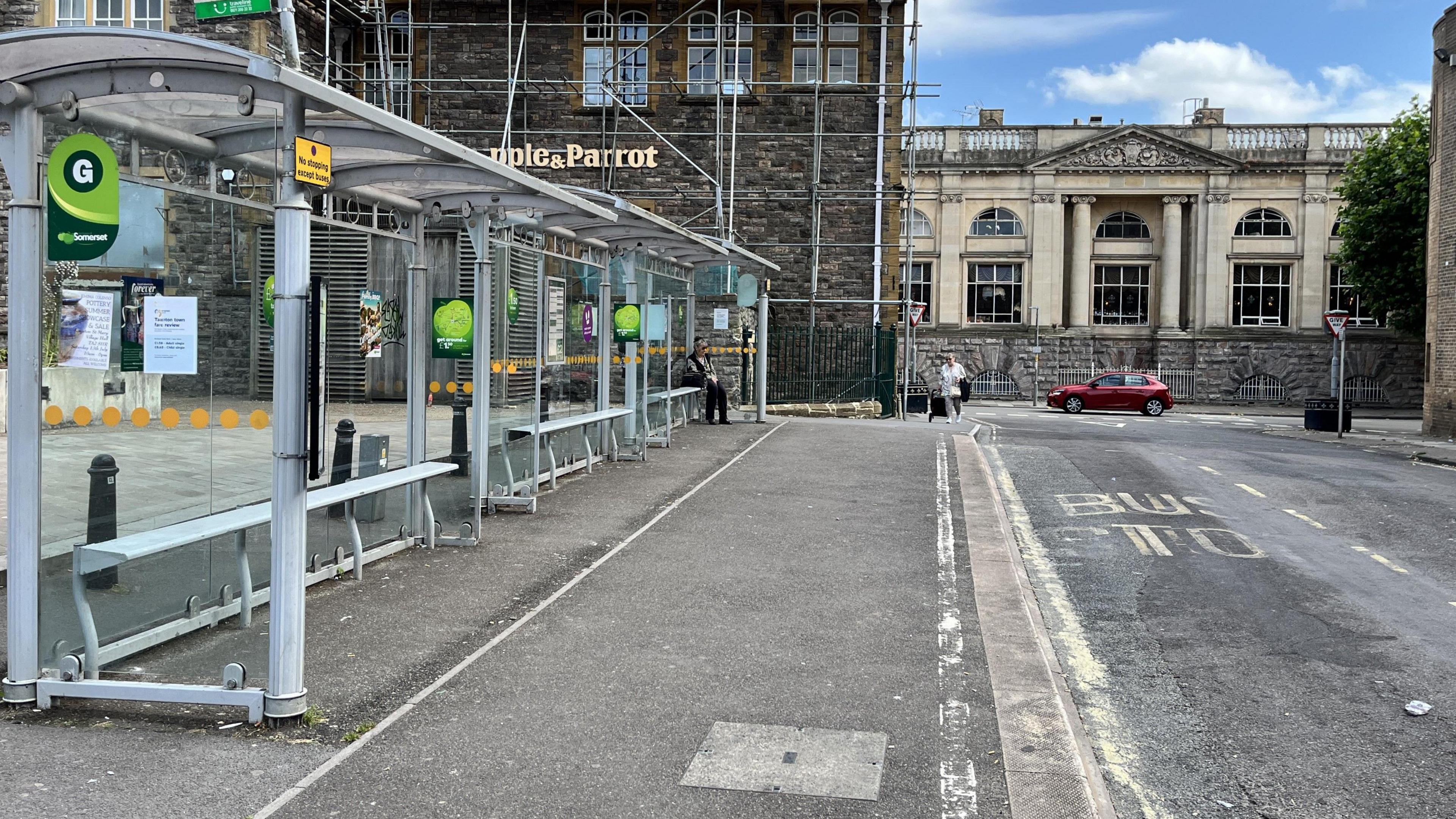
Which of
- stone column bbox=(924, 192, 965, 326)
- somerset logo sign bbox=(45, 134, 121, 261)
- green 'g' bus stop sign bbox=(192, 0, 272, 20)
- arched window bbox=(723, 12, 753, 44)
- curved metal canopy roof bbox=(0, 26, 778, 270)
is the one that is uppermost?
arched window bbox=(723, 12, 753, 44)

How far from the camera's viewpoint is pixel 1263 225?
51.0m

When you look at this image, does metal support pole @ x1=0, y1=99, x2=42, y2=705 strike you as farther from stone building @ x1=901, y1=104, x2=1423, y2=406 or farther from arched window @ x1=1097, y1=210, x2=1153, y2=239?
arched window @ x1=1097, y1=210, x2=1153, y2=239

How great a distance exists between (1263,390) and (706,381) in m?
34.6

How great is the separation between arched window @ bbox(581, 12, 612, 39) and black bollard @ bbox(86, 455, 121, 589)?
25.4 meters

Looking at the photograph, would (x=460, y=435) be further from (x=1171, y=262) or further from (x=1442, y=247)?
(x=1171, y=262)

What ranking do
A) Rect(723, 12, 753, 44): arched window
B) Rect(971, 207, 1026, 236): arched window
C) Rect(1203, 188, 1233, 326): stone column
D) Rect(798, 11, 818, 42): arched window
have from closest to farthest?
Rect(723, 12, 753, 44): arched window → Rect(798, 11, 818, 42): arched window → Rect(1203, 188, 1233, 326): stone column → Rect(971, 207, 1026, 236): arched window

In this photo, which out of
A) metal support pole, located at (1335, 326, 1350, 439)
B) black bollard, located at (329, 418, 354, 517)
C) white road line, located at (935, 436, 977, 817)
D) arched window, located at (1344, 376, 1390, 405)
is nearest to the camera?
white road line, located at (935, 436, 977, 817)

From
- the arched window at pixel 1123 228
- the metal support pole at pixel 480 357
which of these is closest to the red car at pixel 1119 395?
the arched window at pixel 1123 228

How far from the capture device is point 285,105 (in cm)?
550

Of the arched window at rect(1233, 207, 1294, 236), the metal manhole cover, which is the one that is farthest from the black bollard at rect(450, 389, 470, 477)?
the arched window at rect(1233, 207, 1294, 236)

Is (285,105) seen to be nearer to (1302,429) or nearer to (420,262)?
(420,262)

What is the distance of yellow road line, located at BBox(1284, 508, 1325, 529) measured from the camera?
1283cm

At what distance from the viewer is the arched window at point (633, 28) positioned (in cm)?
3056

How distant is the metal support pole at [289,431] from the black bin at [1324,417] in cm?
3034
